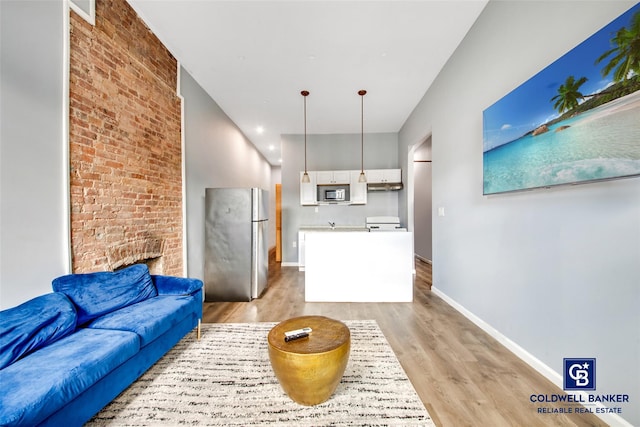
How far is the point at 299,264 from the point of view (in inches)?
213

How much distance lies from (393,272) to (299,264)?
255cm

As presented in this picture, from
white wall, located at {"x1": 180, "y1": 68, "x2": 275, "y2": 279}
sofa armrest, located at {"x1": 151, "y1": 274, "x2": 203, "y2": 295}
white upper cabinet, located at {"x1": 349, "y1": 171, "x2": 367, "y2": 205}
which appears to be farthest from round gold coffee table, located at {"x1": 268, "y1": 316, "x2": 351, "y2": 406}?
white upper cabinet, located at {"x1": 349, "y1": 171, "x2": 367, "y2": 205}

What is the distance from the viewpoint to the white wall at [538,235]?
1.31m

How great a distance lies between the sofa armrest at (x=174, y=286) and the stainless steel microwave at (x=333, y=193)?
3569mm

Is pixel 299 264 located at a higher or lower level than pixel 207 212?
lower

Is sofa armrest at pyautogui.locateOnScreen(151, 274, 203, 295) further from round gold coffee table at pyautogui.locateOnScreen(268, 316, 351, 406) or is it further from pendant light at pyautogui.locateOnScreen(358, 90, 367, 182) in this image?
pendant light at pyautogui.locateOnScreen(358, 90, 367, 182)

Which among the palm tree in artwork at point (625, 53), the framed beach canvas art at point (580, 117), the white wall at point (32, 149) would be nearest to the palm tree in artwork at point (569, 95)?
the framed beach canvas art at point (580, 117)

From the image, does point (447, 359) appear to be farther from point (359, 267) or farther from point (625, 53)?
point (625, 53)

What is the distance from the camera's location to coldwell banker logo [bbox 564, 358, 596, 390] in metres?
1.47

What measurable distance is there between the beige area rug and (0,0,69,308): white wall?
1014 mm

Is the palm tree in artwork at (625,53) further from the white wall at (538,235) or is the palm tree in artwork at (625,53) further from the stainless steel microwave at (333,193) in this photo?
the stainless steel microwave at (333,193)

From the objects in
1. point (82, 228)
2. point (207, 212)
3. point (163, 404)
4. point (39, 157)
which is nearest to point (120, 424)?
point (163, 404)

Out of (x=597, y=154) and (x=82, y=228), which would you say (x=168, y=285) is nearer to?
(x=82, y=228)

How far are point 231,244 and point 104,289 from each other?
1.64 meters
